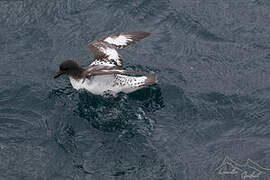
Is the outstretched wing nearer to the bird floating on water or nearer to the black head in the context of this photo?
the bird floating on water

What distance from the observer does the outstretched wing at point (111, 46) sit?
12.7 metres

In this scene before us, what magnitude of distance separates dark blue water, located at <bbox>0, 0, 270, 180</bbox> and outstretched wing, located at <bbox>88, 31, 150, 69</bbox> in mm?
570

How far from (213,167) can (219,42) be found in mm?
4816

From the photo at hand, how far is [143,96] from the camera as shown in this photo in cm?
1214

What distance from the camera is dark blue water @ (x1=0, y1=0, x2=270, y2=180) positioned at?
996 cm

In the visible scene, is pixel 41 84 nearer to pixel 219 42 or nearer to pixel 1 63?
pixel 1 63

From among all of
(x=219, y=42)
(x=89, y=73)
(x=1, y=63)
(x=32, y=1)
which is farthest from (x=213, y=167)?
(x=32, y=1)

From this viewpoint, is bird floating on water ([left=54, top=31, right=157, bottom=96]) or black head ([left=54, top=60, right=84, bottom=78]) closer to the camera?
bird floating on water ([left=54, top=31, right=157, bottom=96])
